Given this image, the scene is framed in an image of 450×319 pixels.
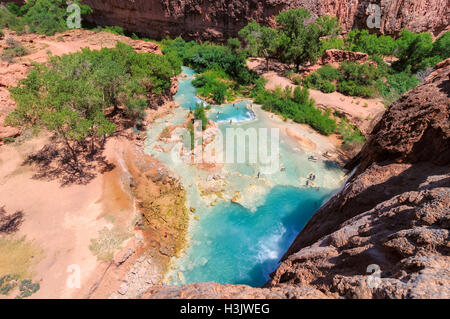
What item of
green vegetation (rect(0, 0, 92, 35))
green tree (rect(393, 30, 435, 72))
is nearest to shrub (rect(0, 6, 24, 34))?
green vegetation (rect(0, 0, 92, 35))

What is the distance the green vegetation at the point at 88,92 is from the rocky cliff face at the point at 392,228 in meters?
14.2

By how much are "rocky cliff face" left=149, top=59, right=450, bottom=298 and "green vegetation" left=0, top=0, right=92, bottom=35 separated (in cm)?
5878

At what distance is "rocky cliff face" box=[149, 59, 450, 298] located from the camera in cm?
430

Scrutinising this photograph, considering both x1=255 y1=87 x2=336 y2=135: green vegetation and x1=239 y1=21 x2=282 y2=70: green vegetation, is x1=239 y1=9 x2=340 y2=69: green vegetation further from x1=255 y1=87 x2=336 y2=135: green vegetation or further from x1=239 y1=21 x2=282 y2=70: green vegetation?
x1=255 y1=87 x2=336 y2=135: green vegetation

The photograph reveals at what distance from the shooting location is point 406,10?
35.0 metres

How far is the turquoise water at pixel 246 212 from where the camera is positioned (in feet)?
45.1

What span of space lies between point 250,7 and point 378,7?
68.5ft

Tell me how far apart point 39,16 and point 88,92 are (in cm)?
4815

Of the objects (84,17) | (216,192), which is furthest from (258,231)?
(84,17)

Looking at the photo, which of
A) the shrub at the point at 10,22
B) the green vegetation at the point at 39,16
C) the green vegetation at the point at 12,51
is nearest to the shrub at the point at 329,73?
the green vegetation at the point at 12,51

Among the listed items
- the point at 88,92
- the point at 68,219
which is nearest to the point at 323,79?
the point at 88,92

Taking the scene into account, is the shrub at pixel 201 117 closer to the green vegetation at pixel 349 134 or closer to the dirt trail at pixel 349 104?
the dirt trail at pixel 349 104

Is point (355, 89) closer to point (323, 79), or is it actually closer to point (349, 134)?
point (323, 79)
